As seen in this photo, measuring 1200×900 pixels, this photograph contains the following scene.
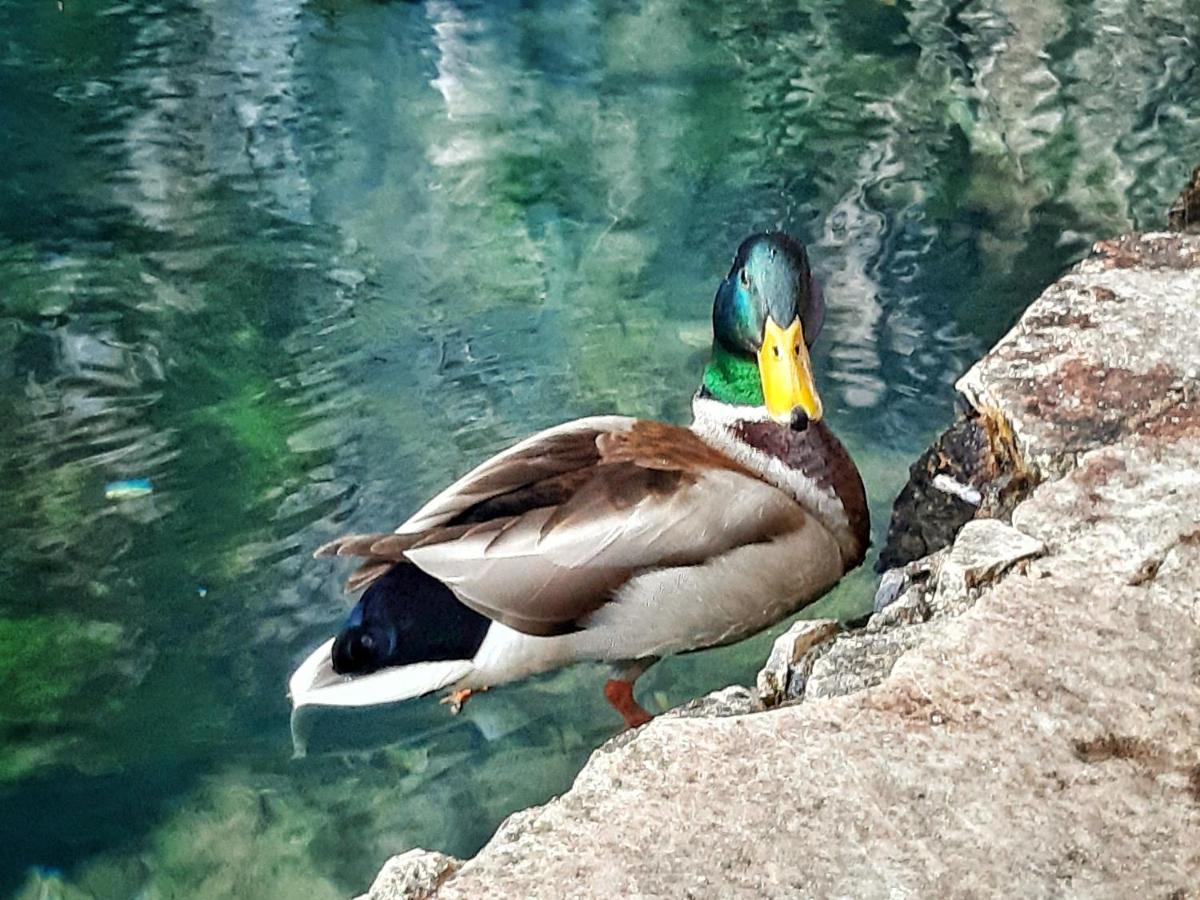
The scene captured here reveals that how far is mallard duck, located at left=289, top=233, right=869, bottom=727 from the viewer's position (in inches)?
85.4

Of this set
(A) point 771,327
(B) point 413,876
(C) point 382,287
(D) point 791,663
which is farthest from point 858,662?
(C) point 382,287

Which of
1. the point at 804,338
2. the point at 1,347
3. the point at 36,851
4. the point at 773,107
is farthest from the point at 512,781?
the point at 773,107

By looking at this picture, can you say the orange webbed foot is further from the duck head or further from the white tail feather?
the duck head

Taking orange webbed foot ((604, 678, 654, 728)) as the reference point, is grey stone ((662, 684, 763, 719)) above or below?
above

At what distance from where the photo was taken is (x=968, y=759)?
3.91ft

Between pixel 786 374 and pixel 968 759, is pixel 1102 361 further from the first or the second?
pixel 968 759

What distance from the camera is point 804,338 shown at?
8.34ft

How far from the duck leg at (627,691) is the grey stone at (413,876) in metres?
1.19

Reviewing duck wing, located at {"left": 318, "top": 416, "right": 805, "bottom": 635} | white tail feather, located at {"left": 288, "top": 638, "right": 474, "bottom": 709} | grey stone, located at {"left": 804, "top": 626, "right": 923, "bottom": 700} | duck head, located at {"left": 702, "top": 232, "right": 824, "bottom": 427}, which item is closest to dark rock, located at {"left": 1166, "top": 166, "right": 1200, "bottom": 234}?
duck head, located at {"left": 702, "top": 232, "right": 824, "bottom": 427}

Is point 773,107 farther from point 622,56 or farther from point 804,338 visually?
point 804,338

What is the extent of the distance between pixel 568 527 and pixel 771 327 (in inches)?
23.1

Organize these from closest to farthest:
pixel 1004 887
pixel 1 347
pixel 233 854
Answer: pixel 1004 887, pixel 233 854, pixel 1 347

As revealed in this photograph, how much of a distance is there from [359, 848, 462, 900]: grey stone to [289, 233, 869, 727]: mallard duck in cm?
93

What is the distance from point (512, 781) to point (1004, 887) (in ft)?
4.35
